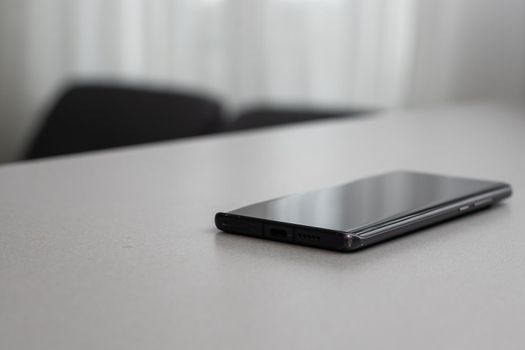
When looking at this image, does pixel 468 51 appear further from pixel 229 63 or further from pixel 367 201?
pixel 367 201

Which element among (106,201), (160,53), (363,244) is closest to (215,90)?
(160,53)

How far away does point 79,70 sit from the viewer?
10.7 ft

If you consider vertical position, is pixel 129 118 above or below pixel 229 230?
below

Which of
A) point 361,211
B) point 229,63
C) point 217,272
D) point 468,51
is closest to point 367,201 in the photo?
point 361,211

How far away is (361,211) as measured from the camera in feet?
2.25

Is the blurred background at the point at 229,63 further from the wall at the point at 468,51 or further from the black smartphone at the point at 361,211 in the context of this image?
the black smartphone at the point at 361,211

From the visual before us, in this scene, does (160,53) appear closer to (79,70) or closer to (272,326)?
(79,70)

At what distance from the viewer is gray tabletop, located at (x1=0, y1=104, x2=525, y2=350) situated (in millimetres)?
454

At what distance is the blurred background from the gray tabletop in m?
1.12

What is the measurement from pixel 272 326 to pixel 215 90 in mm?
2519

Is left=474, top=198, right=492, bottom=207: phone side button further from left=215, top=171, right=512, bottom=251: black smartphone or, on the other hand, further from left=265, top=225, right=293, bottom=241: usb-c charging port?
left=265, top=225, right=293, bottom=241: usb-c charging port

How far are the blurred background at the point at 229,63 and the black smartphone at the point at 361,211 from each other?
3.98 feet

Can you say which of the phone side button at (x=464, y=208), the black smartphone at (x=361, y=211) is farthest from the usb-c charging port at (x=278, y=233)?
the phone side button at (x=464, y=208)

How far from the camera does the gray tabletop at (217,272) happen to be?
0.45 m
